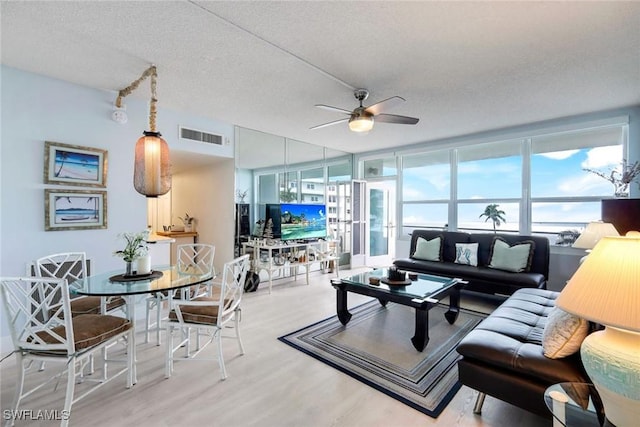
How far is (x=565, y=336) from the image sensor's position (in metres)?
1.61

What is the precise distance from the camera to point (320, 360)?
2.53m

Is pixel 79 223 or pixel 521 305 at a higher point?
pixel 79 223

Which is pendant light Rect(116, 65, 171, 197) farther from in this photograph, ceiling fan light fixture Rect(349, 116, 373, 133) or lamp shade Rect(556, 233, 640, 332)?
lamp shade Rect(556, 233, 640, 332)

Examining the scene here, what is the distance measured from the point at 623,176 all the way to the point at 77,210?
6632 millimetres

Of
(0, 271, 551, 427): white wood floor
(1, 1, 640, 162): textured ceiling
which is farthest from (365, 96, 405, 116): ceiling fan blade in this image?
(0, 271, 551, 427): white wood floor

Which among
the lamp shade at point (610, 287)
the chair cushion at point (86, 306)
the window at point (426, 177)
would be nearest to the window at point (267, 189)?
the window at point (426, 177)

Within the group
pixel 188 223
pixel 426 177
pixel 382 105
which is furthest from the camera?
pixel 426 177

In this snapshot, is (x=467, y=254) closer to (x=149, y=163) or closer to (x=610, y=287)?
(x=610, y=287)

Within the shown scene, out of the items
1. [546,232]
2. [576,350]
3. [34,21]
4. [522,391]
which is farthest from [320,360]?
[546,232]

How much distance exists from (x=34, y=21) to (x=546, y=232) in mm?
6364

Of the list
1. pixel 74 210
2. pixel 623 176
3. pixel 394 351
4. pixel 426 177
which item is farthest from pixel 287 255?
pixel 623 176

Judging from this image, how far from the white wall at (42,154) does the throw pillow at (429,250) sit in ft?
13.6

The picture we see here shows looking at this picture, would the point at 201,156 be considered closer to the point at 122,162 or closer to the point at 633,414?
Result: the point at 122,162

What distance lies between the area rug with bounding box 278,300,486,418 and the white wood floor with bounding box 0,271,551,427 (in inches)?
3.6
